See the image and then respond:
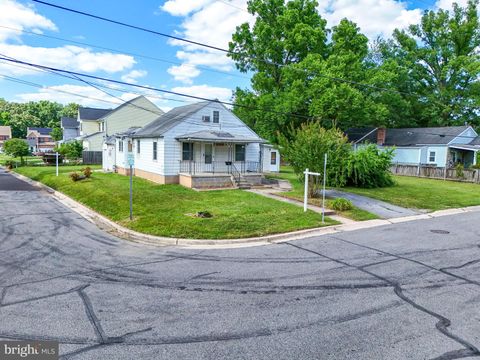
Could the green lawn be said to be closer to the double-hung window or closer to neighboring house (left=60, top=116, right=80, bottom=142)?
the double-hung window

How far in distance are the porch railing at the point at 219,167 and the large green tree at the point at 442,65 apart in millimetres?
28306

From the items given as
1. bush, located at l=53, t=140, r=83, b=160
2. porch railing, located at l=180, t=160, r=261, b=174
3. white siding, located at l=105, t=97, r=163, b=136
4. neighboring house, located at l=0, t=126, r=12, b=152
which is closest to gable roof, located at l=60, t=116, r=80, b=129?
bush, located at l=53, t=140, r=83, b=160

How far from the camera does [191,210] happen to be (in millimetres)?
13031

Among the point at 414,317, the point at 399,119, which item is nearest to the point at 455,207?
the point at 414,317

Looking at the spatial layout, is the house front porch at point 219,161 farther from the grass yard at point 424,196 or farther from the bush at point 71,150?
the bush at point 71,150

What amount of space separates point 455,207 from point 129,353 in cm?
1704

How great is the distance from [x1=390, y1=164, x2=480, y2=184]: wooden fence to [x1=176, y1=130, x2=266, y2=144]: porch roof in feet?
55.4

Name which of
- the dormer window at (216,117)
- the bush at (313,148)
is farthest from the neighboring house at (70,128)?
the bush at (313,148)

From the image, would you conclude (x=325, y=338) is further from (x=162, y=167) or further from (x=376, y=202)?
(x=162, y=167)

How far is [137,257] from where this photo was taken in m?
8.05

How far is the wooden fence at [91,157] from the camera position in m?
39.2

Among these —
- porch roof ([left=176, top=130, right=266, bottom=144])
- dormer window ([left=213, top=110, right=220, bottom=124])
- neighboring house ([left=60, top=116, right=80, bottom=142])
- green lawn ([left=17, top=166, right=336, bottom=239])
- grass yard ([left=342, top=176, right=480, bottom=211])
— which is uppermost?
neighboring house ([left=60, top=116, right=80, bottom=142])

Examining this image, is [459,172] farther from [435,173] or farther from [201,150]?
[201,150]

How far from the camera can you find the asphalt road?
421 centimetres
